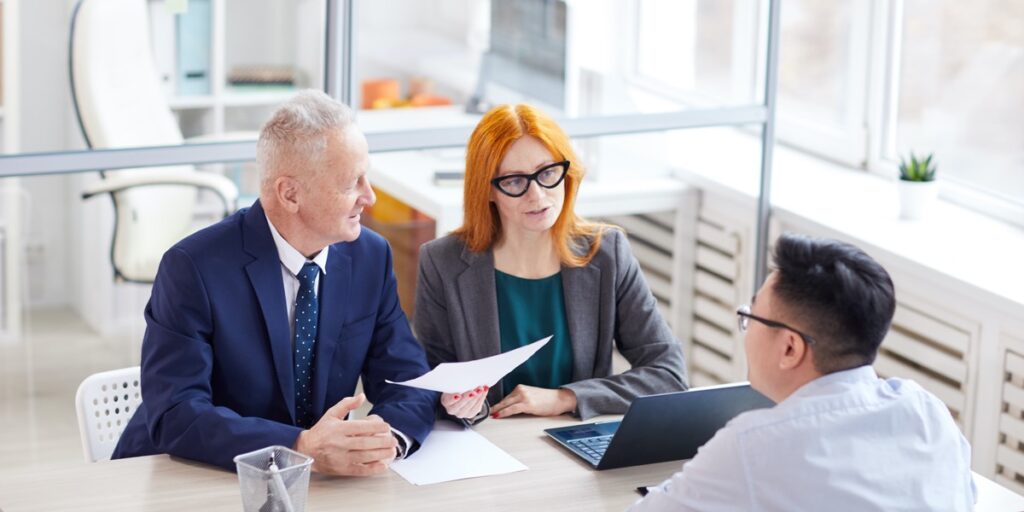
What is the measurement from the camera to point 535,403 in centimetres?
237

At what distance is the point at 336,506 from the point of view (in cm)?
195

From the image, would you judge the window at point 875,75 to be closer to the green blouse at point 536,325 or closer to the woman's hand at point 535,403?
the green blouse at point 536,325

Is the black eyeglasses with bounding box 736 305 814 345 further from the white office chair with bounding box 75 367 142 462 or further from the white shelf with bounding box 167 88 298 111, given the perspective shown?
the white shelf with bounding box 167 88 298 111

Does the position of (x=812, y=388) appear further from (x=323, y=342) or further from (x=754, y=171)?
(x=754, y=171)

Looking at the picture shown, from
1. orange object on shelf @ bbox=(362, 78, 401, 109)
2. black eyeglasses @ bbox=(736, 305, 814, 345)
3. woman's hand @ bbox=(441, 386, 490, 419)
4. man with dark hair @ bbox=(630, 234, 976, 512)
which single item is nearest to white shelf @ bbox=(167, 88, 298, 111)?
orange object on shelf @ bbox=(362, 78, 401, 109)

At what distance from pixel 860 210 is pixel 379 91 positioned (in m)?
1.34

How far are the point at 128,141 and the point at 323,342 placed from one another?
115 centimetres

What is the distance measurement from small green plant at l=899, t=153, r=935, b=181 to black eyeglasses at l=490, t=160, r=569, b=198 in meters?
1.49

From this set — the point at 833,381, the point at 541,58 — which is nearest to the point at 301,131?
the point at 833,381

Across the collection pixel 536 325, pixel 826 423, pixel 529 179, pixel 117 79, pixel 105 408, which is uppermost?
pixel 117 79

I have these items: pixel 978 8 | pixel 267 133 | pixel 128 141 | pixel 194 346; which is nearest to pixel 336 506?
pixel 194 346

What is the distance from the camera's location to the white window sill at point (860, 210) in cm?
328

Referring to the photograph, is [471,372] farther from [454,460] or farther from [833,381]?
[833,381]

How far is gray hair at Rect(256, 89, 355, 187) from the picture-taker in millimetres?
2195
